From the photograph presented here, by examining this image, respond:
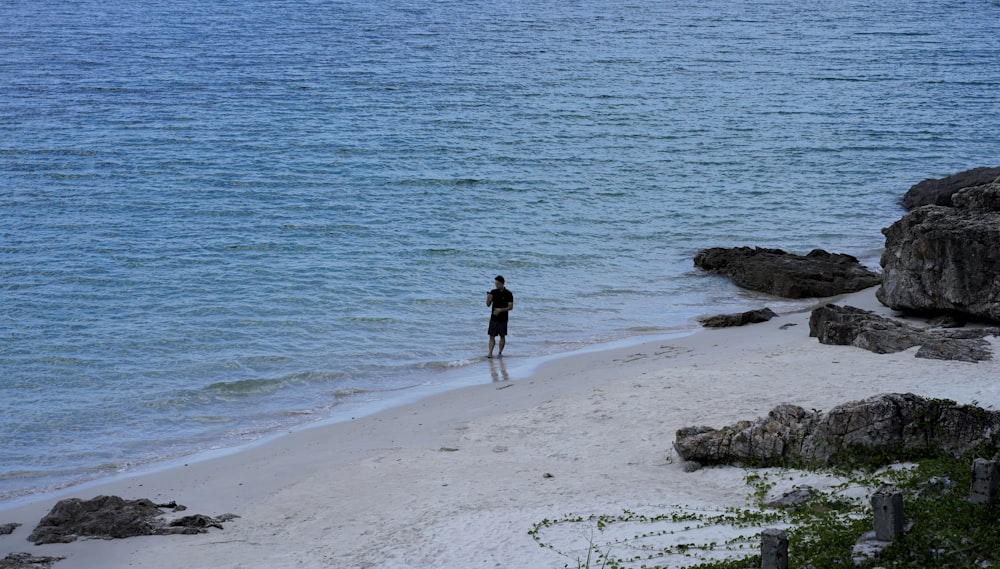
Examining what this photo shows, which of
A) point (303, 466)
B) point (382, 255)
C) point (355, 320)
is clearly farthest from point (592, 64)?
point (303, 466)

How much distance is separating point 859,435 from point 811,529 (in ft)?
8.55

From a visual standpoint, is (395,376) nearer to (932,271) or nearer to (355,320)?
(355,320)

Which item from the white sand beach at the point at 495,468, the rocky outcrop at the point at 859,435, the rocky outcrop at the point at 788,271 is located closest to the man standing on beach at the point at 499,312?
the white sand beach at the point at 495,468

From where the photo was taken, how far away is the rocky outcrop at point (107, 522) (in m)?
13.9

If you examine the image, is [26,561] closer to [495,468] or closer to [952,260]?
[495,468]

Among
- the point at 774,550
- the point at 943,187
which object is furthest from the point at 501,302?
the point at 943,187

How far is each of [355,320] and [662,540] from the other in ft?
47.8

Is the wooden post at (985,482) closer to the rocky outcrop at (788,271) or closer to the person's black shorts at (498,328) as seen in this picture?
the person's black shorts at (498,328)

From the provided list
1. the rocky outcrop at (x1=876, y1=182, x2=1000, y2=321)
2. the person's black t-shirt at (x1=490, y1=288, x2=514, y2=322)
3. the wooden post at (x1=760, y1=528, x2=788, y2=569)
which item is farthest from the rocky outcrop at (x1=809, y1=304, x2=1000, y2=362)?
the wooden post at (x1=760, y1=528, x2=788, y2=569)

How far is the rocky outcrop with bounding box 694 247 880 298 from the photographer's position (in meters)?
26.4

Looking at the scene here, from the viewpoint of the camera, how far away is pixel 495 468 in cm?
1575

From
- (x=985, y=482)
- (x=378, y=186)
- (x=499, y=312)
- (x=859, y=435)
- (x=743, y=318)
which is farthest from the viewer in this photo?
(x=378, y=186)

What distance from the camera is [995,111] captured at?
2055 inches

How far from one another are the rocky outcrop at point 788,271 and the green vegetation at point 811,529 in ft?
43.8
